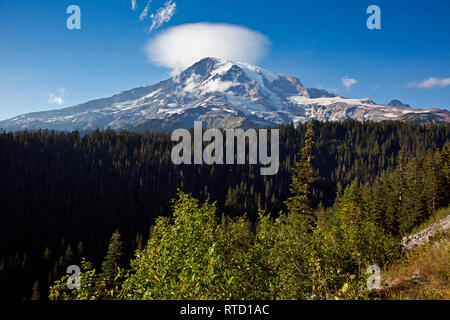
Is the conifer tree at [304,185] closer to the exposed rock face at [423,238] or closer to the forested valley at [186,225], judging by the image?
the forested valley at [186,225]

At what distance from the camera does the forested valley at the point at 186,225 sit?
33.0 feet

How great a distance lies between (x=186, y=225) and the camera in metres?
12.4

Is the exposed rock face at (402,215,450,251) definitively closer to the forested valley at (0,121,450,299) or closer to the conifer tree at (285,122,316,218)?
the forested valley at (0,121,450,299)

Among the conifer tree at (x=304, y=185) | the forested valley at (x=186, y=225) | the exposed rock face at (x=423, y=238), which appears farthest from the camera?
the conifer tree at (x=304, y=185)

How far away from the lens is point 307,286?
9.77 m

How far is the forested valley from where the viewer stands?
10.1 m

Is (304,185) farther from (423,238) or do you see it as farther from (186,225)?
(186,225)

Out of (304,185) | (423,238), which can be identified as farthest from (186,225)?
(423,238)

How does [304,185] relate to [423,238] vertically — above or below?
above

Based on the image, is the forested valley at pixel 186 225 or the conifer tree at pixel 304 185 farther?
the conifer tree at pixel 304 185

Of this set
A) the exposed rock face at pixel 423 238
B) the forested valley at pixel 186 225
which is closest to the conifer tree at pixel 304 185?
the forested valley at pixel 186 225
